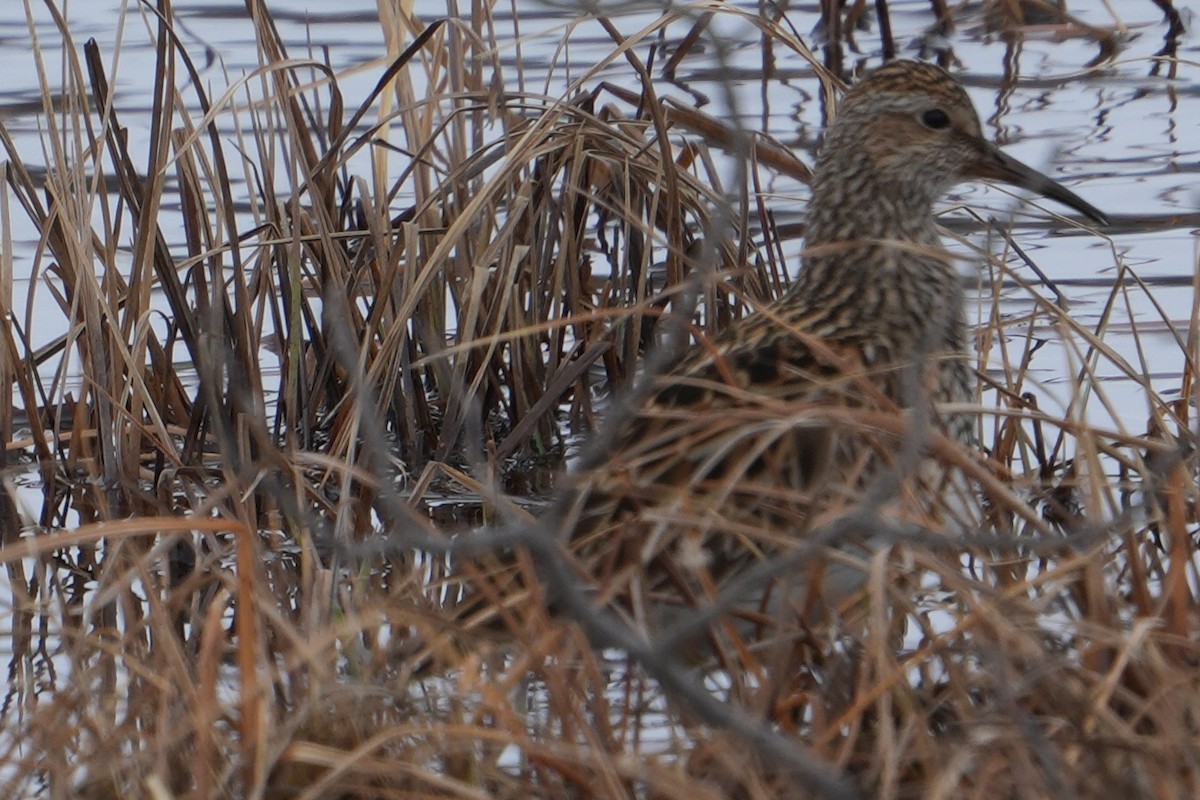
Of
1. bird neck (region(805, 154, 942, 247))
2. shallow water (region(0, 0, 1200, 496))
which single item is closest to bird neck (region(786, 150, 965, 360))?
bird neck (region(805, 154, 942, 247))

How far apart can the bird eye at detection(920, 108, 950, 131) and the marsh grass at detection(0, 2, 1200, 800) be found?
1.02 ft

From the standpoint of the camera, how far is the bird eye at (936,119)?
5.12 m

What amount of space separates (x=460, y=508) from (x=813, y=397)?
1501 mm

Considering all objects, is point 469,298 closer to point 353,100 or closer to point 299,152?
point 299,152

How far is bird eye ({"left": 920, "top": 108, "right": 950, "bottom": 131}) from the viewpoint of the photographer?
16.8 ft

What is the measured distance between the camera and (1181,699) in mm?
3162

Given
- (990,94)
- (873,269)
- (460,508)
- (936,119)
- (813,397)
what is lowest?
(460,508)

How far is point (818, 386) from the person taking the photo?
3885 millimetres

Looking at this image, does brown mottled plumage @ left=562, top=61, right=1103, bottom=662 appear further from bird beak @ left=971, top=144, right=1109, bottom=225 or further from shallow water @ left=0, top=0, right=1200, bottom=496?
shallow water @ left=0, top=0, right=1200, bottom=496

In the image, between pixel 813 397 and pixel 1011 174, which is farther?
pixel 1011 174

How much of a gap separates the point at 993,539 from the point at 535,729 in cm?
82

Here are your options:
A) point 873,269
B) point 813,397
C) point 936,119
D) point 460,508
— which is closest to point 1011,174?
point 936,119

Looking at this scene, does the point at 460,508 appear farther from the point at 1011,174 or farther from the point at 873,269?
the point at 1011,174

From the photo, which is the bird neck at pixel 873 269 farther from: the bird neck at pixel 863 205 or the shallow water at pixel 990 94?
the shallow water at pixel 990 94
